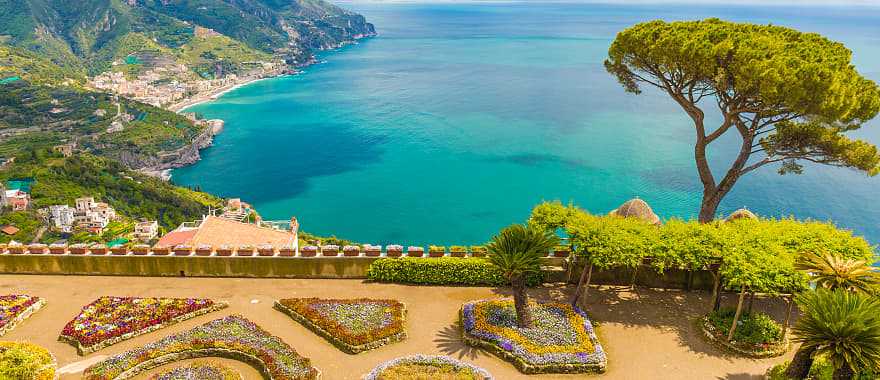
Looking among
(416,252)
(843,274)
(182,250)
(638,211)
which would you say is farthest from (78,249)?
(843,274)

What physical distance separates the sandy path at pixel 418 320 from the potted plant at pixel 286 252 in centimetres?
119

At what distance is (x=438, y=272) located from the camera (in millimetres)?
22766

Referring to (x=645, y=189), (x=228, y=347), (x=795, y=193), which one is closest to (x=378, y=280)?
(x=228, y=347)

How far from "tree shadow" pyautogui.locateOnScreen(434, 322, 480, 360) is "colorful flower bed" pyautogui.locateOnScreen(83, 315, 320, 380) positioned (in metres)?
4.18

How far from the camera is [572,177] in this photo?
96.5 meters

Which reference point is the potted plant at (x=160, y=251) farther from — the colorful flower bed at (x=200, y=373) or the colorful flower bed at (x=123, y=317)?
the colorful flower bed at (x=200, y=373)

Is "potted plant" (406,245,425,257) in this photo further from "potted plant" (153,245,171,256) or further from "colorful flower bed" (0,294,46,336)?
"colorful flower bed" (0,294,46,336)

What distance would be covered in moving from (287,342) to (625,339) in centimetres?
1146

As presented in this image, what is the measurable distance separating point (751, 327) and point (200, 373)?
1778cm

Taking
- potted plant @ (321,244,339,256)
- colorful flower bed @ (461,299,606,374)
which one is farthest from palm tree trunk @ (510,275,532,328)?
potted plant @ (321,244,339,256)

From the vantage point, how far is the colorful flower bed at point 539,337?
56.4 ft

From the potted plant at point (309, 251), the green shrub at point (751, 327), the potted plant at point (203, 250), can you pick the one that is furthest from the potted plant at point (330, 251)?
the green shrub at point (751, 327)

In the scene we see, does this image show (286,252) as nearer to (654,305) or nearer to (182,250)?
(182,250)

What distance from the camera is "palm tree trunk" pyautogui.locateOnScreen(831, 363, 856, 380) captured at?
A: 1506 centimetres
